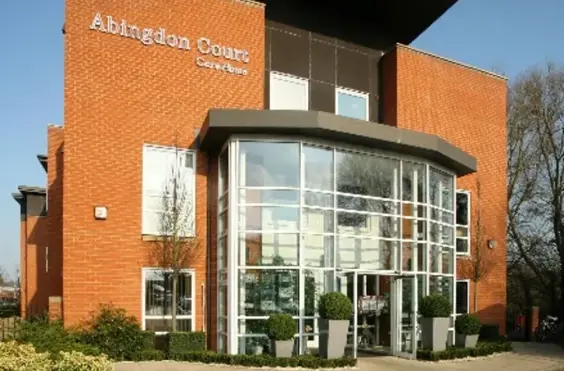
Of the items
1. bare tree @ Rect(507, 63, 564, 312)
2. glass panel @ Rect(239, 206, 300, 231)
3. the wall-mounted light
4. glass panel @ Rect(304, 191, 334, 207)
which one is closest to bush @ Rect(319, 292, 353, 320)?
glass panel @ Rect(239, 206, 300, 231)

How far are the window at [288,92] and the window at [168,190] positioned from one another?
3426 mm

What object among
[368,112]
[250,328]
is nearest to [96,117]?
[250,328]

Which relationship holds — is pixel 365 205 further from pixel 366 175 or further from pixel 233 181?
pixel 233 181

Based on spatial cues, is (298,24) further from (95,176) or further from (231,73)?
(95,176)

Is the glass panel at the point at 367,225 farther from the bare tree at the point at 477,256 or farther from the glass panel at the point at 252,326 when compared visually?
the bare tree at the point at 477,256

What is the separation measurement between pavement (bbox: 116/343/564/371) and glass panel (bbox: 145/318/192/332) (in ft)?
5.07

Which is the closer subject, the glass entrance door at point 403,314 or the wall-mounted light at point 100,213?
the wall-mounted light at point 100,213

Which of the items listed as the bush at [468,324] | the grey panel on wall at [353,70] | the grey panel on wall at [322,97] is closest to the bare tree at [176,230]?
A: the grey panel on wall at [322,97]

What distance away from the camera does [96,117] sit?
14.6 metres

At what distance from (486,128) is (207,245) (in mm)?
11203

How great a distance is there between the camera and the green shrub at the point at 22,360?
8742 millimetres

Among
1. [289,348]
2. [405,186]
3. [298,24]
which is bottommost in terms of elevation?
[289,348]

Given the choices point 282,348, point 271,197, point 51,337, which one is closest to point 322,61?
point 271,197

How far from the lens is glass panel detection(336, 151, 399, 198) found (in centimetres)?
1456
